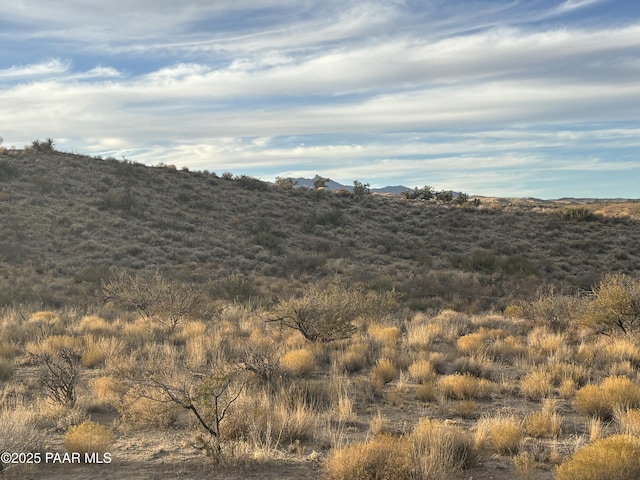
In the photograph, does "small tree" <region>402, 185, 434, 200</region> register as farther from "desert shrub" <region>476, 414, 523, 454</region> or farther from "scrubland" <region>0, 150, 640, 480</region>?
"desert shrub" <region>476, 414, 523, 454</region>

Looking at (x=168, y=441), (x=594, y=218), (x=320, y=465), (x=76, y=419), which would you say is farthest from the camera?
(x=594, y=218)

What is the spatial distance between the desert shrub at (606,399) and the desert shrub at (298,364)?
431cm

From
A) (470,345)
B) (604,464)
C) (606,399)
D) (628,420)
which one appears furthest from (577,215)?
(604,464)

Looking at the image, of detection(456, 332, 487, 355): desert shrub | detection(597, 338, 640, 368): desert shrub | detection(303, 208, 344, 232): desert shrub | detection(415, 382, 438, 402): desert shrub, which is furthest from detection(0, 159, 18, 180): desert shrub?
detection(597, 338, 640, 368): desert shrub

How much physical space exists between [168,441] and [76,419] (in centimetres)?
142

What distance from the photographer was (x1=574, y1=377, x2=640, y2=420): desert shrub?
6.71 metres

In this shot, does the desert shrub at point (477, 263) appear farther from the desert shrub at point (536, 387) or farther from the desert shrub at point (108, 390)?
the desert shrub at point (108, 390)

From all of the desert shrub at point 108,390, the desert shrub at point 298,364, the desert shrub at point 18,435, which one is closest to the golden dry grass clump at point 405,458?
the desert shrub at point 18,435

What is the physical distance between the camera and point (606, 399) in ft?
22.3

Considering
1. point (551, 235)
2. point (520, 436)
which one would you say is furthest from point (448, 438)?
point (551, 235)

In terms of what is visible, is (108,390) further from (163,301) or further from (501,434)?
(163,301)

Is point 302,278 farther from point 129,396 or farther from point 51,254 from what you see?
point 129,396

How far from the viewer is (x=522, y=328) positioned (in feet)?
44.0

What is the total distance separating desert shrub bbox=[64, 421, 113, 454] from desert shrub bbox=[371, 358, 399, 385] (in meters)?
4.49
